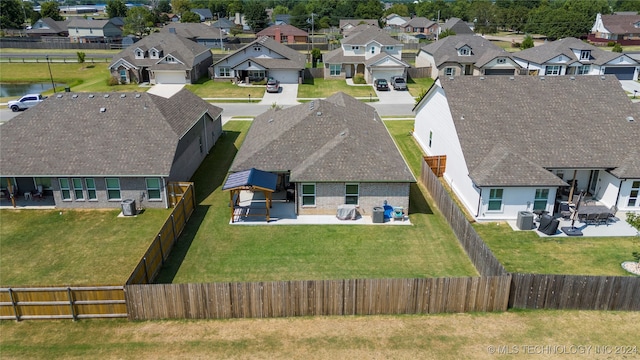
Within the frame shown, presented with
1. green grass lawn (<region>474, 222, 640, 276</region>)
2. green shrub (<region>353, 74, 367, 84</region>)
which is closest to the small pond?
green shrub (<region>353, 74, 367, 84</region>)

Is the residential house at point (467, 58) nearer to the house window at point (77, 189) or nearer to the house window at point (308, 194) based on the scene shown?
the house window at point (308, 194)

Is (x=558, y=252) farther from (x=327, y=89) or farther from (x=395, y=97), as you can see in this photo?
(x=327, y=89)

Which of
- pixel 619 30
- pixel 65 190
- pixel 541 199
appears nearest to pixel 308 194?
pixel 541 199

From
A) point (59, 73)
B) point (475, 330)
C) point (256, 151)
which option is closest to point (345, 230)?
point (256, 151)

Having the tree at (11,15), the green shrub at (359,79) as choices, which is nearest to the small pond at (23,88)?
the green shrub at (359,79)

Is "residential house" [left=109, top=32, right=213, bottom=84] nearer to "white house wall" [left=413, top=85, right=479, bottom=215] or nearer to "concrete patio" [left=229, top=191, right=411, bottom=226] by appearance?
"white house wall" [left=413, top=85, right=479, bottom=215]
